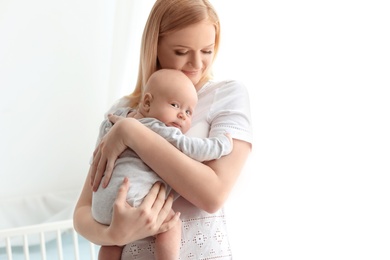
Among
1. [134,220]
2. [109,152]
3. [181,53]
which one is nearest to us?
[134,220]

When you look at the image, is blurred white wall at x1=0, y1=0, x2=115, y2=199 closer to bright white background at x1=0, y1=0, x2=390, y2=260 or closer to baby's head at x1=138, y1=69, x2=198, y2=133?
bright white background at x1=0, y1=0, x2=390, y2=260

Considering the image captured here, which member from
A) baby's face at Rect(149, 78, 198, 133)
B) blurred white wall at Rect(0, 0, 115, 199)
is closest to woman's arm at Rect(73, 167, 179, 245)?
baby's face at Rect(149, 78, 198, 133)

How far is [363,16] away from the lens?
4.07 ft

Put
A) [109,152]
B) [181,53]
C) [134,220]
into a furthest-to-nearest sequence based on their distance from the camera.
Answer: [181,53] → [109,152] → [134,220]

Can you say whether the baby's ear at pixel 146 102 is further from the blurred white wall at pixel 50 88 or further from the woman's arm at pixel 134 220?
the blurred white wall at pixel 50 88

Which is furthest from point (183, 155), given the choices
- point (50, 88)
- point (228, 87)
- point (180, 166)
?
point (50, 88)

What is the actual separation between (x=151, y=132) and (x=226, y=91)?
0.24 meters

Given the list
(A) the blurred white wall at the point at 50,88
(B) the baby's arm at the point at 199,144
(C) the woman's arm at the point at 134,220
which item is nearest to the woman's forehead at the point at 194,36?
(B) the baby's arm at the point at 199,144

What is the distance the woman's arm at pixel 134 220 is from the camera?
3.83ft

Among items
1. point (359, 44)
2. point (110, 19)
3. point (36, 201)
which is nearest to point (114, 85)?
point (110, 19)

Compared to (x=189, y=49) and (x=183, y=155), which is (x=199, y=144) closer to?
(x=183, y=155)

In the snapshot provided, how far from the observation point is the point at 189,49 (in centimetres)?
136

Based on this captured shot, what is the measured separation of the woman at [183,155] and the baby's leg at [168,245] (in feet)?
0.06

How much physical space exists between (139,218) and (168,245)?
101 mm
